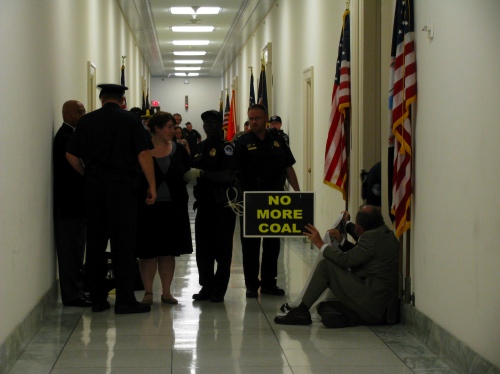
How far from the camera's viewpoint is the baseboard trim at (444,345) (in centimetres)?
420

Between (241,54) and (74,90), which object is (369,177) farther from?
(241,54)

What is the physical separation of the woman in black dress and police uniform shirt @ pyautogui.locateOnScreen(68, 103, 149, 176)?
361 millimetres

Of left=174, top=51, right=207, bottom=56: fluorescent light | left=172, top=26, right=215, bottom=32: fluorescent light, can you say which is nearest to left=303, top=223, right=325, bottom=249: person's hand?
left=172, top=26, right=215, bottom=32: fluorescent light

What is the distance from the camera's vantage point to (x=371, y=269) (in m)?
5.69

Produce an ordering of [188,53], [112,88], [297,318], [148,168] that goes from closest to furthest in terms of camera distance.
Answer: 1. [297,318]
2. [148,168]
3. [112,88]
4. [188,53]

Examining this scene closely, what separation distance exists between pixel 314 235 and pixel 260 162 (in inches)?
46.1

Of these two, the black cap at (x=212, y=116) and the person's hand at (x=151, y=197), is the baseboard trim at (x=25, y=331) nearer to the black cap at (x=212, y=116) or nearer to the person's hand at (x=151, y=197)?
the person's hand at (x=151, y=197)

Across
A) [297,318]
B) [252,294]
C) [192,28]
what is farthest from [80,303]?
[192,28]

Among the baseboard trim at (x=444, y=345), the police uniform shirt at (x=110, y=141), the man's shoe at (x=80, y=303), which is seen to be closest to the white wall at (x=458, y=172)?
the baseboard trim at (x=444, y=345)

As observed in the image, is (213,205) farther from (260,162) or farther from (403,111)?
(403,111)

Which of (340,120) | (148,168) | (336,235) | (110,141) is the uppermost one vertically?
(340,120)

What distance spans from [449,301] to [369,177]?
2.15 meters

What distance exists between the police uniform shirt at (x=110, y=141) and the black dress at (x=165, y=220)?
39cm

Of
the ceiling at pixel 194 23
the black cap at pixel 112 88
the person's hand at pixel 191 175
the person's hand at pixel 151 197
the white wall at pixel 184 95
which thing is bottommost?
the person's hand at pixel 151 197
